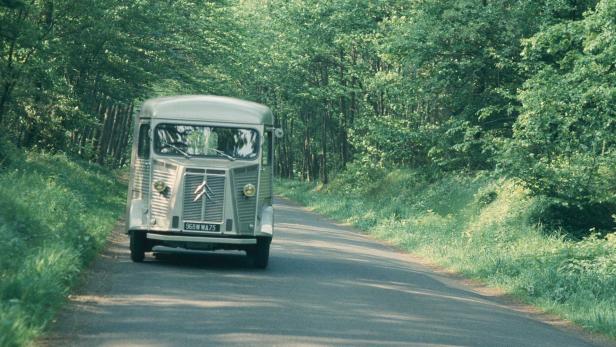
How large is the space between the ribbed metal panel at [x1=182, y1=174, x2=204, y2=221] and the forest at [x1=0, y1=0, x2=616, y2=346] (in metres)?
1.77

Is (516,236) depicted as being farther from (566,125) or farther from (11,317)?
(11,317)

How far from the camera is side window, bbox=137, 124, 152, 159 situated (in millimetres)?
16859

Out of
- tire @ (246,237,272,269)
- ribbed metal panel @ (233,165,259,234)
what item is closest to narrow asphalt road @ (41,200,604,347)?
tire @ (246,237,272,269)

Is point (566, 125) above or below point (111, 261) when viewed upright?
above

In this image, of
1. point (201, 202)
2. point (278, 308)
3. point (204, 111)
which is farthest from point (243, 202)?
point (278, 308)

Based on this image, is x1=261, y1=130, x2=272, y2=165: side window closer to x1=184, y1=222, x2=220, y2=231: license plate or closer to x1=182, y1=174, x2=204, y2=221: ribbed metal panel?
x1=182, y1=174, x2=204, y2=221: ribbed metal panel

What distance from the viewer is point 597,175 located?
69.6 ft

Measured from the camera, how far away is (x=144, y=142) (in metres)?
17.0

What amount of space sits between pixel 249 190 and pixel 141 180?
1846mm

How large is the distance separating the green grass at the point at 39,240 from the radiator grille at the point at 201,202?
5.90 feet

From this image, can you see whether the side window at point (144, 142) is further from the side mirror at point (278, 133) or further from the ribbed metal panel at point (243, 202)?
the side mirror at point (278, 133)

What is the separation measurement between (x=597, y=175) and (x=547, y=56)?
829 centimetres

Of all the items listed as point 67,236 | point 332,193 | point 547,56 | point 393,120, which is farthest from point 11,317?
point 332,193

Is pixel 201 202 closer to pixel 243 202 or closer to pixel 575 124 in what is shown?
pixel 243 202
